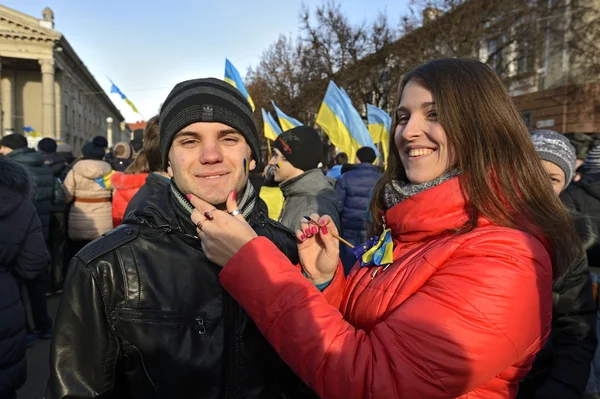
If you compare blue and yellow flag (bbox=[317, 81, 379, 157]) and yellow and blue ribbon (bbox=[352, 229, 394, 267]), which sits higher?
blue and yellow flag (bbox=[317, 81, 379, 157])

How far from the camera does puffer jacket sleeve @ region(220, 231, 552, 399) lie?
118 centimetres

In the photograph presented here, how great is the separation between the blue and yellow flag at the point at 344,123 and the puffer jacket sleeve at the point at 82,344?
254 inches

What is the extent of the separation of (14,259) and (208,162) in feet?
8.77

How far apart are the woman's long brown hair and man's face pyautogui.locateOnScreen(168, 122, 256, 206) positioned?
79 cm

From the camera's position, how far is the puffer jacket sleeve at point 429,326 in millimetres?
1176

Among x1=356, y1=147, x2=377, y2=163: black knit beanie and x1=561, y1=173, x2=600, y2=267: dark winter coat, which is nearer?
x1=561, y1=173, x2=600, y2=267: dark winter coat

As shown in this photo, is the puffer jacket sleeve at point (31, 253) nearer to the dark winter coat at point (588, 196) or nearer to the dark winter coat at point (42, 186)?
the dark winter coat at point (42, 186)

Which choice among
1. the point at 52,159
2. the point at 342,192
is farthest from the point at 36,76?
the point at 342,192

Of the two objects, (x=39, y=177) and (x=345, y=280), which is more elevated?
(x=39, y=177)

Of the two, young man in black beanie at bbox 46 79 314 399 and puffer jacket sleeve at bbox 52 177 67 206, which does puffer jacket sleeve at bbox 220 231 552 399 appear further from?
puffer jacket sleeve at bbox 52 177 67 206

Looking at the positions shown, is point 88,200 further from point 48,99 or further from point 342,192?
point 48,99

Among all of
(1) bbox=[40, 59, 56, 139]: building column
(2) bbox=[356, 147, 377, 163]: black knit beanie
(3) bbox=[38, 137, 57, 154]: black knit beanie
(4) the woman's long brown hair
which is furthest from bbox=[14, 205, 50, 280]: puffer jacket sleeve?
(1) bbox=[40, 59, 56, 139]: building column

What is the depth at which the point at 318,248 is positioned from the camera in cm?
174

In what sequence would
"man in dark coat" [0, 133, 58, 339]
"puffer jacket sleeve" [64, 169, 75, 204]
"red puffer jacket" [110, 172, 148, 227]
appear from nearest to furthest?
"red puffer jacket" [110, 172, 148, 227] → "man in dark coat" [0, 133, 58, 339] → "puffer jacket sleeve" [64, 169, 75, 204]
